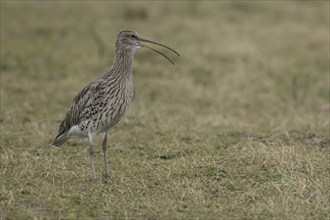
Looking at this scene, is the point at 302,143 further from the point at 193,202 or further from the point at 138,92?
the point at 138,92

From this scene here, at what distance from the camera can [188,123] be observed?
41.5 ft

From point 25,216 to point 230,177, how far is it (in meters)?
2.62

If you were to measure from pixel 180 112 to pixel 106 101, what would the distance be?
5.07 meters

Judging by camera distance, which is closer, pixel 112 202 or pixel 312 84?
pixel 112 202

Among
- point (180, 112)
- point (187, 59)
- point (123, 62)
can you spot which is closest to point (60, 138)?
point (123, 62)

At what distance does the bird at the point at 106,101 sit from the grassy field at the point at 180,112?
52 cm

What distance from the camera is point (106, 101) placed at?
29.1 feet

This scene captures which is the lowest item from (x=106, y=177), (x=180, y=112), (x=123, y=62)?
(x=106, y=177)

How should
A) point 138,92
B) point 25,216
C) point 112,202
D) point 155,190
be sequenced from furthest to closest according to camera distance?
point 138,92 → point 155,190 → point 112,202 → point 25,216

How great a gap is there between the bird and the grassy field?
0.52 meters

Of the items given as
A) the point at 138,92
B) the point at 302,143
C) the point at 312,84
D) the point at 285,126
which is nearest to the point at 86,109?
the point at 302,143

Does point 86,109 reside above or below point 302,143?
above

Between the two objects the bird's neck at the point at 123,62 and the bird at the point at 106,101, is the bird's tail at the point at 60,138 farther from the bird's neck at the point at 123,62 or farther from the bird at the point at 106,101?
the bird's neck at the point at 123,62

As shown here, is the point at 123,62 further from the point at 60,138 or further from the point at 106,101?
the point at 60,138
